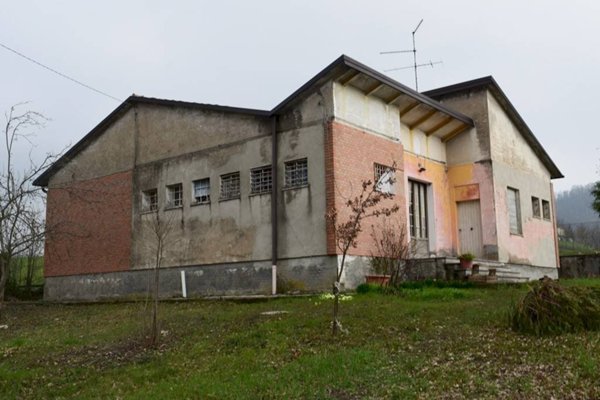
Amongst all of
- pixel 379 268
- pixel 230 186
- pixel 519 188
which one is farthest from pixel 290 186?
pixel 519 188

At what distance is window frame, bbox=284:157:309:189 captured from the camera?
55.3 feet

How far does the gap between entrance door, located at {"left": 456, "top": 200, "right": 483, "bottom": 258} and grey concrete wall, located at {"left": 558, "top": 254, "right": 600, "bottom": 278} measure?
7772mm

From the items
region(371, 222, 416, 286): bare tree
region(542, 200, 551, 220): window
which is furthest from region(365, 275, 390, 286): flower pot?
region(542, 200, 551, 220): window

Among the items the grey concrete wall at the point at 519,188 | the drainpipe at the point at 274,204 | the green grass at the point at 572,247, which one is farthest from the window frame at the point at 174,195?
the green grass at the point at 572,247

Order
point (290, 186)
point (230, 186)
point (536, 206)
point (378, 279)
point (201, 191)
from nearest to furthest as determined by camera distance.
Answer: point (378, 279), point (290, 186), point (230, 186), point (201, 191), point (536, 206)

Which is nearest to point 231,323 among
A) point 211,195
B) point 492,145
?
point 211,195

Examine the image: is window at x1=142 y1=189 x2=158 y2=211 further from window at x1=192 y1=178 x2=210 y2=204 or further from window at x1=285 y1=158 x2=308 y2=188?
window at x1=285 y1=158 x2=308 y2=188

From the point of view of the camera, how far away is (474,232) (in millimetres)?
20688

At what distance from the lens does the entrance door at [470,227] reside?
67.5ft

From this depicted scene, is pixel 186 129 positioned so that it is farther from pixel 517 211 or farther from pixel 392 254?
pixel 517 211

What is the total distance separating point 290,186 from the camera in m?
17.0

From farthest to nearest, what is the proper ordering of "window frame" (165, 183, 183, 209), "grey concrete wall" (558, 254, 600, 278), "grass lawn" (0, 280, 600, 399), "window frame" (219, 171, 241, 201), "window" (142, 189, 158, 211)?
"grey concrete wall" (558, 254, 600, 278) → "window" (142, 189, 158, 211) → "window frame" (165, 183, 183, 209) → "window frame" (219, 171, 241, 201) → "grass lawn" (0, 280, 600, 399)

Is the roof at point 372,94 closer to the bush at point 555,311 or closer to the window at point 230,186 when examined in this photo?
the window at point 230,186

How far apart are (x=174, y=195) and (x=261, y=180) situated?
405cm
